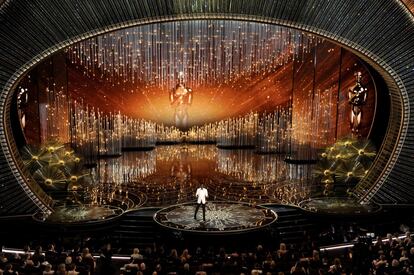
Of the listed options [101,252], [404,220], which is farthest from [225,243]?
[404,220]

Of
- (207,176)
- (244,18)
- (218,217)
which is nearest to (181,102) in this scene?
(207,176)

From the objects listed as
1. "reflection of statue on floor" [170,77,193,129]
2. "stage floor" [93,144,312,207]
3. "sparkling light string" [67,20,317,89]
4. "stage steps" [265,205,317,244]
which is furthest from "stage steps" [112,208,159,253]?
"reflection of statue on floor" [170,77,193,129]

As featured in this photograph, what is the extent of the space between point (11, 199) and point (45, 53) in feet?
10.4

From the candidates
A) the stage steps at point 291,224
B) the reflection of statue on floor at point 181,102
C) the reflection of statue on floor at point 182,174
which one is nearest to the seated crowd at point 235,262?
the stage steps at point 291,224

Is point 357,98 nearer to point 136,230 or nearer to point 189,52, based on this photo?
point 189,52

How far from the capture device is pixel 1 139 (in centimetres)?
1170

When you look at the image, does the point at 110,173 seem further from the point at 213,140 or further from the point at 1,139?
the point at 213,140

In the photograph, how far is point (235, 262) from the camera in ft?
27.7

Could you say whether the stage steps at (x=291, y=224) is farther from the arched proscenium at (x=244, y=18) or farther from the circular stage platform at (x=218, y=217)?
the arched proscenium at (x=244, y=18)

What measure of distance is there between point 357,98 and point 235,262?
10.6m

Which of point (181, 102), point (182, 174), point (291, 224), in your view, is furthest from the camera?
point (181, 102)

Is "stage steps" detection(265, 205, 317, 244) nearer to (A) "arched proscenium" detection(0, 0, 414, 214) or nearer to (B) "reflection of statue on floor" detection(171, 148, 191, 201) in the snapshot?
(A) "arched proscenium" detection(0, 0, 414, 214)

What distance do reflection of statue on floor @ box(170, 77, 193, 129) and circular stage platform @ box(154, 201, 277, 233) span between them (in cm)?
1024

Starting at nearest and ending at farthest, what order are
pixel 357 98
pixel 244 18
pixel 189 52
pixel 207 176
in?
pixel 244 18 < pixel 207 176 < pixel 357 98 < pixel 189 52
